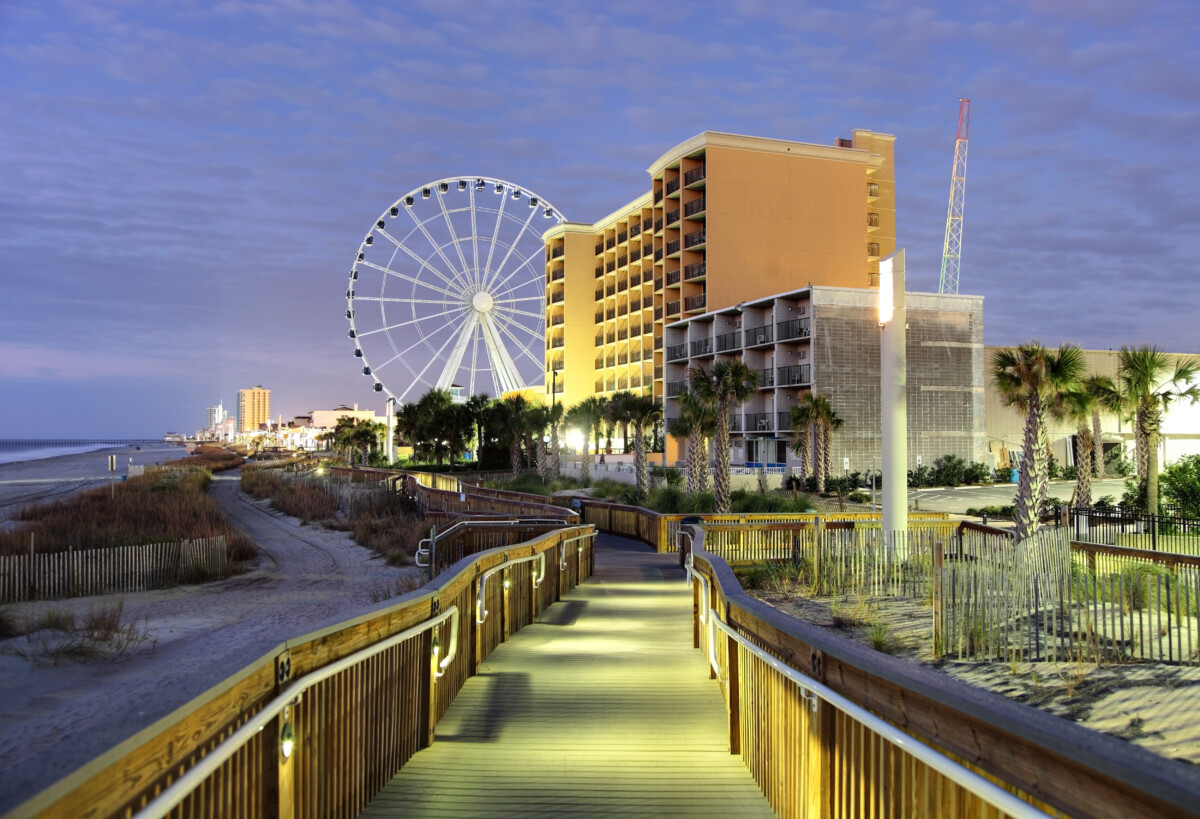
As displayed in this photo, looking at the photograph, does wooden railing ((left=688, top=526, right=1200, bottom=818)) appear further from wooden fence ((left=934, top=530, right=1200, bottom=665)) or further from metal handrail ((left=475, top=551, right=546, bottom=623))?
wooden fence ((left=934, top=530, right=1200, bottom=665))

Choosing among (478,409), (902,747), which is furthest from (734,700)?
(478,409)

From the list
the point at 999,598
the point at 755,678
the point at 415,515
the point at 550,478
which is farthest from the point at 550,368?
the point at 755,678

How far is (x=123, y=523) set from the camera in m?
33.2

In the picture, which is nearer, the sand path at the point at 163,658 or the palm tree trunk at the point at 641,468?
the sand path at the point at 163,658

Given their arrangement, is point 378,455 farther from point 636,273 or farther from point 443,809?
point 443,809

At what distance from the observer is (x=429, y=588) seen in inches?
266

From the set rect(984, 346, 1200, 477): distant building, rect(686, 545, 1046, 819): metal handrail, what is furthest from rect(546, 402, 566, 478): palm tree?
rect(686, 545, 1046, 819): metal handrail

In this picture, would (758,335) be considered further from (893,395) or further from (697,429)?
(893,395)

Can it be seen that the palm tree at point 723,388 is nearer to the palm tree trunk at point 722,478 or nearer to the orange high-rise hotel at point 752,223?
the palm tree trunk at point 722,478

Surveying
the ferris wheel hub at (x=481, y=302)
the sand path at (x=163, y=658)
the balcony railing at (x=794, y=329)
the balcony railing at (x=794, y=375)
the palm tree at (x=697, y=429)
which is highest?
the ferris wheel hub at (x=481, y=302)

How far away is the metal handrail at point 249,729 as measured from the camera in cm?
276

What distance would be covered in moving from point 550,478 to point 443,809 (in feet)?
154

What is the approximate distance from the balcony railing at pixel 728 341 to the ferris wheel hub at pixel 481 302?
17199mm

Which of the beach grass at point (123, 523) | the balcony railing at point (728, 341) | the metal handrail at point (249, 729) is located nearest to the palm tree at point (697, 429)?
the beach grass at point (123, 523)
